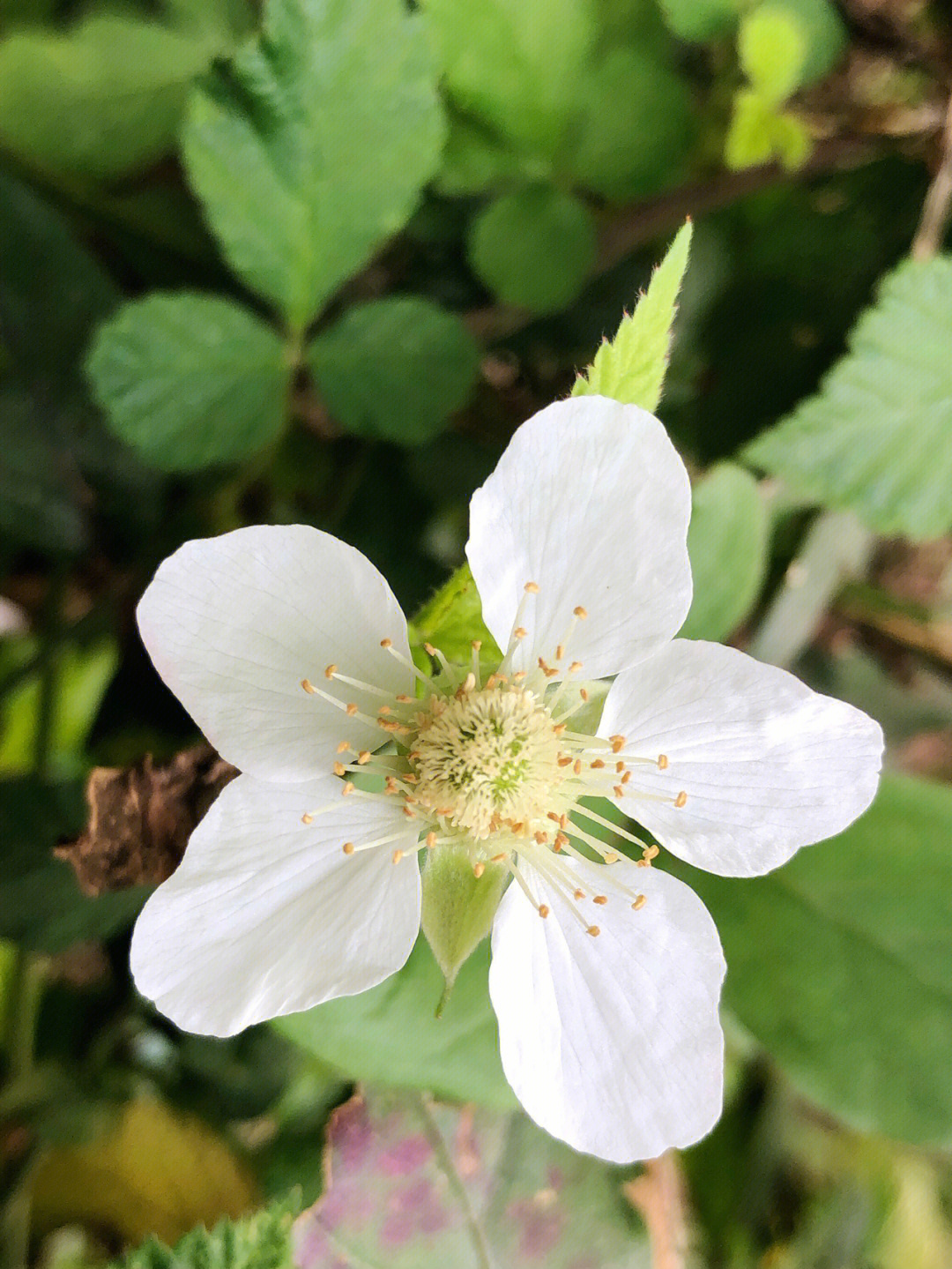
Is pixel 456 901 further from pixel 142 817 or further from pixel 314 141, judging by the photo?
pixel 314 141

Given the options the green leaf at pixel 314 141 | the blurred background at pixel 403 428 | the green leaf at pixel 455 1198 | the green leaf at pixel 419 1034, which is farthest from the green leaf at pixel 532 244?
the green leaf at pixel 455 1198

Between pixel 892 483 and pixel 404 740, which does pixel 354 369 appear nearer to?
pixel 404 740

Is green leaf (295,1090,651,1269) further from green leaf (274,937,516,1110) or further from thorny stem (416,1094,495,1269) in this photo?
green leaf (274,937,516,1110)

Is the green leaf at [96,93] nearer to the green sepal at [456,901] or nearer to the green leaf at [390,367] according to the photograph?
the green leaf at [390,367]

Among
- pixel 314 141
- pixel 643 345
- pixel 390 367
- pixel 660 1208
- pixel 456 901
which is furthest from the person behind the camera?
pixel 660 1208

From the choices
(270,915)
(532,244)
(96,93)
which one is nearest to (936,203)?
→ (532,244)

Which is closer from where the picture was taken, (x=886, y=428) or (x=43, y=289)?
(x=886, y=428)
